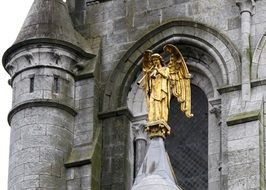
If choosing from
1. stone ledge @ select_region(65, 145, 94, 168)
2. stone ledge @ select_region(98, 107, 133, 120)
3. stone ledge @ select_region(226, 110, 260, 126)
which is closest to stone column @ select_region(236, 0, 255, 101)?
stone ledge @ select_region(226, 110, 260, 126)

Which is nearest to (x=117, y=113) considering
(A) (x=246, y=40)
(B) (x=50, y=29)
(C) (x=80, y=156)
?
(C) (x=80, y=156)

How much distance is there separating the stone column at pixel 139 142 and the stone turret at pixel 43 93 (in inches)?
49.2

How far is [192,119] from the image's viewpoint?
37.1 m

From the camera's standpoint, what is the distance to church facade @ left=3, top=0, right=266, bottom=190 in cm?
3609

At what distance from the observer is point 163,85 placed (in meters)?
35.1

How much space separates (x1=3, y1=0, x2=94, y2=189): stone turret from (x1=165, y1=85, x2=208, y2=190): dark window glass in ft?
6.45

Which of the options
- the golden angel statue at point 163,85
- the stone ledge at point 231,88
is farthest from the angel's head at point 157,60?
the stone ledge at point 231,88

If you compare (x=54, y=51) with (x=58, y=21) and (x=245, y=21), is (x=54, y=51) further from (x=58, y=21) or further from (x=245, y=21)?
(x=245, y=21)

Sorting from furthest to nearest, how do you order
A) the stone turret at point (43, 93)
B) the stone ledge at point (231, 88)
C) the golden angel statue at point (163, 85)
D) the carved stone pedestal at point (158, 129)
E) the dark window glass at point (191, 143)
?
the dark window glass at point (191, 143) → the stone turret at point (43, 93) → the stone ledge at point (231, 88) → the golden angel statue at point (163, 85) → the carved stone pedestal at point (158, 129)

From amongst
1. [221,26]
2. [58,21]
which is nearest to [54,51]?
[58,21]

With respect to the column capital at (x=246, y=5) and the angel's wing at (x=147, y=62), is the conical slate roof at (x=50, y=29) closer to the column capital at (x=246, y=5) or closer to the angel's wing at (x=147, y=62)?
the angel's wing at (x=147, y=62)

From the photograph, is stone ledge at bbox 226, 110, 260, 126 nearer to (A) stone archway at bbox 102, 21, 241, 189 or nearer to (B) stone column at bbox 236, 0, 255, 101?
(B) stone column at bbox 236, 0, 255, 101

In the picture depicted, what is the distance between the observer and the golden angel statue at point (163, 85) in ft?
113

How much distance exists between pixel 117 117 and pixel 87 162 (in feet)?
4.21
